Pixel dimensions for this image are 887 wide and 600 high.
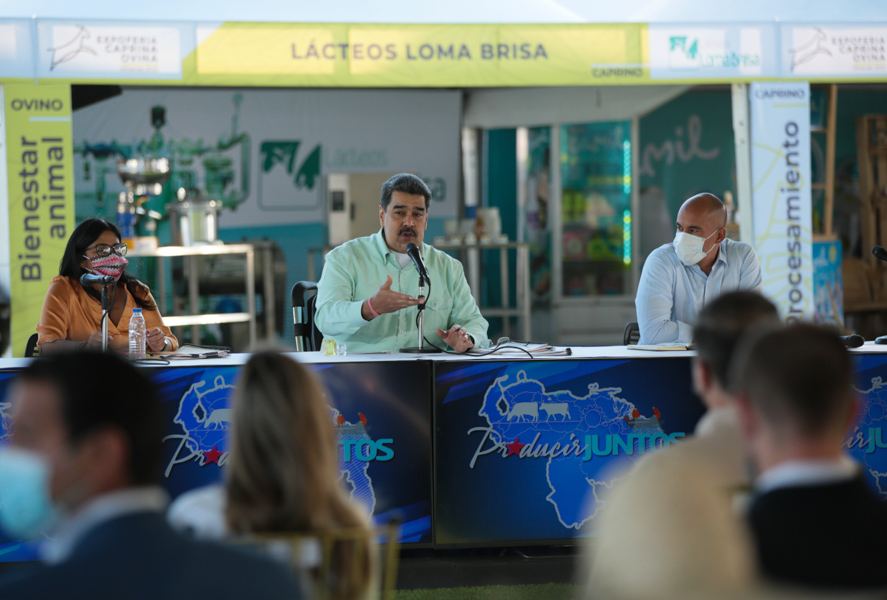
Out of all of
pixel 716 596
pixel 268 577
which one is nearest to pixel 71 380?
pixel 268 577

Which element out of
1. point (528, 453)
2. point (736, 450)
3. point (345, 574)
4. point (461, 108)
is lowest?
point (528, 453)

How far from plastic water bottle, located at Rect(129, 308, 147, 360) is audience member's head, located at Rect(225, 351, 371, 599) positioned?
2.28 m

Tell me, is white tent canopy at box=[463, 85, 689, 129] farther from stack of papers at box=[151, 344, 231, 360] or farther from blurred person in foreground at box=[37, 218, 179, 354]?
stack of papers at box=[151, 344, 231, 360]

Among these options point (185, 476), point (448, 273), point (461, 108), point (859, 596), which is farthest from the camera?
point (461, 108)

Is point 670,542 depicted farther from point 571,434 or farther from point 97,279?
point 97,279

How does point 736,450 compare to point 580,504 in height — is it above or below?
above

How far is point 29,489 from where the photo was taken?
1.24 meters

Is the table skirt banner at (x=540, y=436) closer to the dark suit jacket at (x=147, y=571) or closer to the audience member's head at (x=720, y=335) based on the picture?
the audience member's head at (x=720, y=335)

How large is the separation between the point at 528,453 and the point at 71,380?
2351 millimetres

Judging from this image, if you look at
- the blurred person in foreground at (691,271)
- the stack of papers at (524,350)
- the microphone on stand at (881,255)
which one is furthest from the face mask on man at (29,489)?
the microphone on stand at (881,255)

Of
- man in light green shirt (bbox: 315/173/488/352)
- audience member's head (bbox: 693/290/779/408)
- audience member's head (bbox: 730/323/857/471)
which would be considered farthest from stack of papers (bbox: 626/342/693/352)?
audience member's head (bbox: 730/323/857/471)

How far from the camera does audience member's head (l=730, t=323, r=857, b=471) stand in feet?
3.72

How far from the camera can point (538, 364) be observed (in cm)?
332

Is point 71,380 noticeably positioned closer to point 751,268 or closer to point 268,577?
point 268,577
